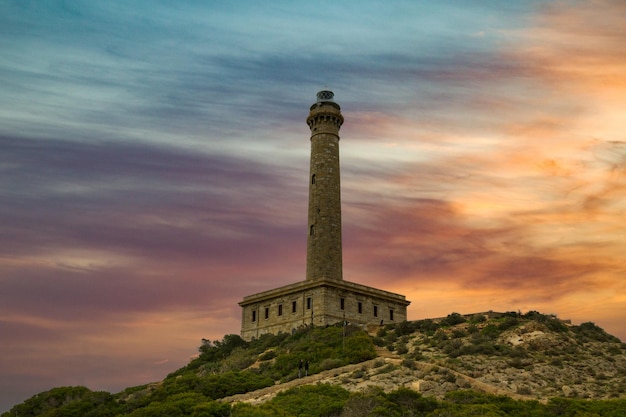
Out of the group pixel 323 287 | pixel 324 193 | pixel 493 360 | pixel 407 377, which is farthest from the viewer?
pixel 324 193

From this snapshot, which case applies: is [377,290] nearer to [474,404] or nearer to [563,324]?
[563,324]

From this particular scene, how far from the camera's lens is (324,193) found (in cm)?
6050

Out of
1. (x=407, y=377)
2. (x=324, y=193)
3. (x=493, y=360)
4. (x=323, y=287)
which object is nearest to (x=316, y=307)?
(x=323, y=287)

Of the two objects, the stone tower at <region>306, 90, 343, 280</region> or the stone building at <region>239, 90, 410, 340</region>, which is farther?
the stone tower at <region>306, 90, 343, 280</region>

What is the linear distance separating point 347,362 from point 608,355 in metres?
19.2

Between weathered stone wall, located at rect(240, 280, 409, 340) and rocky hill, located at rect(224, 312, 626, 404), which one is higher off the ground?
weathered stone wall, located at rect(240, 280, 409, 340)

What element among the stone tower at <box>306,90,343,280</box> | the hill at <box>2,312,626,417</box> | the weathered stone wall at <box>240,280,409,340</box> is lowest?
the hill at <box>2,312,626,417</box>

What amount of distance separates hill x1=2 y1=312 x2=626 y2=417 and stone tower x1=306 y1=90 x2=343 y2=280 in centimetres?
783

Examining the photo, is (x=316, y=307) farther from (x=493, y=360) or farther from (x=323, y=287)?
(x=493, y=360)

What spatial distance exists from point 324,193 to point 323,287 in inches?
413

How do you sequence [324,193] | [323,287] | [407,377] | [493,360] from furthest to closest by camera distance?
[324,193]
[323,287]
[493,360]
[407,377]

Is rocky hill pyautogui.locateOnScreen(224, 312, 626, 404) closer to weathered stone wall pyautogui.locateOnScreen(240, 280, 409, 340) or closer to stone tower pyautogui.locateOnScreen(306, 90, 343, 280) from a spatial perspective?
weathered stone wall pyautogui.locateOnScreen(240, 280, 409, 340)

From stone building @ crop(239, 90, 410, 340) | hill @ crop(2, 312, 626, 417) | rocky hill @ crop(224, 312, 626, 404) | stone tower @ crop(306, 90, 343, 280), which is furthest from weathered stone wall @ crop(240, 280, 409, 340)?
rocky hill @ crop(224, 312, 626, 404)

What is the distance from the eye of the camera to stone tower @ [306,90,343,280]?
58.3m
